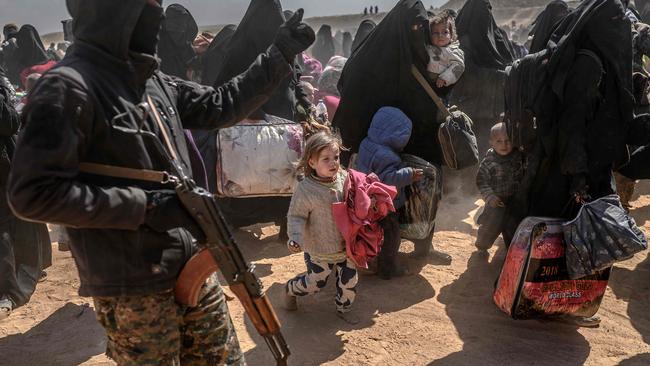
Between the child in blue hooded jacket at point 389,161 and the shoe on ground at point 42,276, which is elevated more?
the child in blue hooded jacket at point 389,161

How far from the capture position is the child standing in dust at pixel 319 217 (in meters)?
3.86

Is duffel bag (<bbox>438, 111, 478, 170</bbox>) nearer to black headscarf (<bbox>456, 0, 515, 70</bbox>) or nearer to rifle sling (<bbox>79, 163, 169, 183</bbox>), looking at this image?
black headscarf (<bbox>456, 0, 515, 70</bbox>)

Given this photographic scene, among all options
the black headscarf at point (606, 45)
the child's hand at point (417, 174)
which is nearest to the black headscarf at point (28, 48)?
the child's hand at point (417, 174)

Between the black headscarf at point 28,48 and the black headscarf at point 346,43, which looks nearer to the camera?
the black headscarf at point 28,48

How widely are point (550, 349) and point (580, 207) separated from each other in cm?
96

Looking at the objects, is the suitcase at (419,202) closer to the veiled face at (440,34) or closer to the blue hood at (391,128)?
the blue hood at (391,128)

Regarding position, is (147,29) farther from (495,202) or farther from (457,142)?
(495,202)

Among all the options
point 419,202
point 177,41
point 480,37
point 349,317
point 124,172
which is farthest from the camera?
point 177,41

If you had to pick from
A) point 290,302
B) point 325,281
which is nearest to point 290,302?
point 290,302

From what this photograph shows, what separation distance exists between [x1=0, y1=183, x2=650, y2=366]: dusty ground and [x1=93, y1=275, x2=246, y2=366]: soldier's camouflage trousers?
1324 millimetres

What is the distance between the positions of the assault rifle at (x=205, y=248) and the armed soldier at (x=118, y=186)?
24mm

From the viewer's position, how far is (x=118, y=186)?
6.94 ft

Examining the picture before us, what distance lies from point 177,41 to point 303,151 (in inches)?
192

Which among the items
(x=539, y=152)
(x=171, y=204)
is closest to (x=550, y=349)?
(x=539, y=152)
